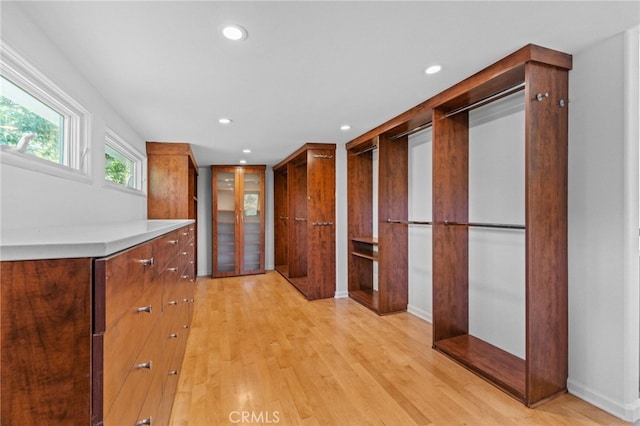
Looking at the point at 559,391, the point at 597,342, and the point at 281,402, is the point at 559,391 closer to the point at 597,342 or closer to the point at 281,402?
the point at 597,342

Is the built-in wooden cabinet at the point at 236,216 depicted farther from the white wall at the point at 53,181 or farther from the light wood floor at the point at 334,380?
the white wall at the point at 53,181

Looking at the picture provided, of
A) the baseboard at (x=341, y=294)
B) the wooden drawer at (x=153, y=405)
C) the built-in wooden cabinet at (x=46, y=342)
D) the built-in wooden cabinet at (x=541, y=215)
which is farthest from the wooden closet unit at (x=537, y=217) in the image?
the built-in wooden cabinet at (x=46, y=342)

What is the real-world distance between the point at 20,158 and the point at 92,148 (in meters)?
0.94

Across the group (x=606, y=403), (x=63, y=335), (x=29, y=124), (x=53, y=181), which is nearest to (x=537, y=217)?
(x=606, y=403)

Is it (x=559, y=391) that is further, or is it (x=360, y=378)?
(x=360, y=378)

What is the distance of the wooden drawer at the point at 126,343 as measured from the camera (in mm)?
839

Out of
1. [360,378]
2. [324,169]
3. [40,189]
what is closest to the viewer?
[40,189]

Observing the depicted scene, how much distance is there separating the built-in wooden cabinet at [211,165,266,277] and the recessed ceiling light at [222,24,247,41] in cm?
443

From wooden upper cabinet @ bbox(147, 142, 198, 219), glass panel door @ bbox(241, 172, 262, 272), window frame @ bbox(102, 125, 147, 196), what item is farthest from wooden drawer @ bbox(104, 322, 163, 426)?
glass panel door @ bbox(241, 172, 262, 272)

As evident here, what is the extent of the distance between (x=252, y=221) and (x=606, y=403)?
5.44 metres

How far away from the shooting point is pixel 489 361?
2.33 meters

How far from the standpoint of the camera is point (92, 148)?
230cm

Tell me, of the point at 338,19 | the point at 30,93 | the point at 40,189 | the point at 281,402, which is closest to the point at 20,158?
the point at 40,189

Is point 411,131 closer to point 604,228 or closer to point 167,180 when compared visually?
point 604,228
